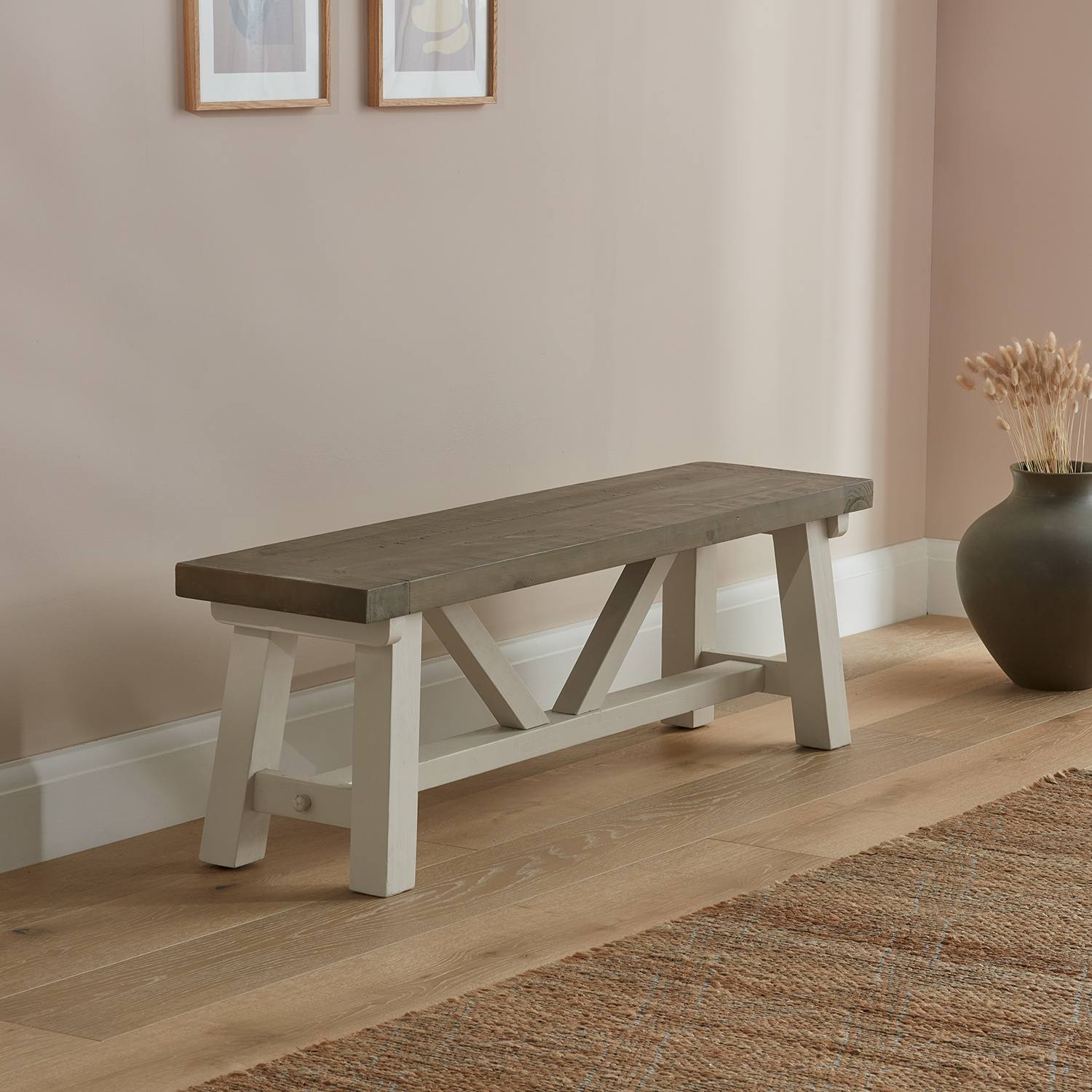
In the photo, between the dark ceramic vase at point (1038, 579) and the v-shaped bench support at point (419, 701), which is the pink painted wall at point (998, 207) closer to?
the dark ceramic vase at point (1038, 579)

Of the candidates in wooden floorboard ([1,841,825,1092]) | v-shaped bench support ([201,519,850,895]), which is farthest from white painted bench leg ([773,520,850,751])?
wooden floorboard ([1,841,825,1092])

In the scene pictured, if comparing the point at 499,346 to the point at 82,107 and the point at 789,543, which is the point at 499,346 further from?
the point at 82,107

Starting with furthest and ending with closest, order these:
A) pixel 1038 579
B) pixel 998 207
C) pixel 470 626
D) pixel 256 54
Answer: pixel 998 207 → pixel 1038 579 → pixel 256 54 → pixel 470 626

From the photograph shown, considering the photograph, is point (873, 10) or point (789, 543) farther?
point (873, 10)

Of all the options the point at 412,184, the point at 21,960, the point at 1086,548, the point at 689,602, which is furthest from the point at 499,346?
the point at 21,960

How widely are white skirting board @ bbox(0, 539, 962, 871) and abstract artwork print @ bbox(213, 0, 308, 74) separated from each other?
110 cm

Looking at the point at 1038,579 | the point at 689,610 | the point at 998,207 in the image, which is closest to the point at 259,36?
the point at 689,610

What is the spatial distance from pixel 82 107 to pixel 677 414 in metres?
1.60

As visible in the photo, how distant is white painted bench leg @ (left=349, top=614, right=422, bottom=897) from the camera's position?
242 cm

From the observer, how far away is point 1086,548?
355 cm

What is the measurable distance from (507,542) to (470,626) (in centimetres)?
15

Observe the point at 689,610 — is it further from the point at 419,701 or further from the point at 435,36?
the point at 435,36

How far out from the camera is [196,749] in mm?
2869

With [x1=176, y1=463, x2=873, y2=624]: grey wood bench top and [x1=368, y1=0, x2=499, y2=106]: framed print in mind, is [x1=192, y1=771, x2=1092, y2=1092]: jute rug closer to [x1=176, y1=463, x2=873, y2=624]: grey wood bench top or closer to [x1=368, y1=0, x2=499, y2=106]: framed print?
[x1=176, y1=463, x2=873, y2=624]: grey wood bench top
